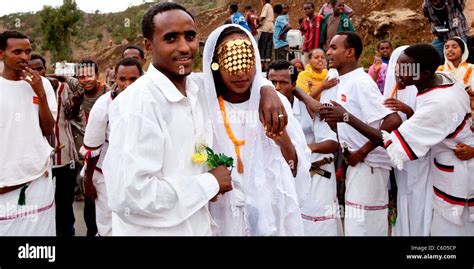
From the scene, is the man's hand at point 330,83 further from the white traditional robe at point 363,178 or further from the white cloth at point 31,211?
the white cloth at point 31,211

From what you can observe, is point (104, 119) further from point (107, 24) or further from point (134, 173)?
point (107, 24)

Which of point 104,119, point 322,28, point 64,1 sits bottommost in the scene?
point 104,119

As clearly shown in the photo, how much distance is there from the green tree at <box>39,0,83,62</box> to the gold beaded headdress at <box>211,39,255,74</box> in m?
24.1

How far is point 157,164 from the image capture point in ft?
7.10

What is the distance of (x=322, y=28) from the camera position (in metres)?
10.3

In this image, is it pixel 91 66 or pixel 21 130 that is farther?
pixel 91 66

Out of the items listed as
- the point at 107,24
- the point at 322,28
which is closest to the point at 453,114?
the point at 322,28

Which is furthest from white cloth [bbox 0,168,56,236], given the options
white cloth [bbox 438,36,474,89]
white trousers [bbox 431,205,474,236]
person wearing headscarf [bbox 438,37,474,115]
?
person wearing headscarf [bbox 438,37,474,115]

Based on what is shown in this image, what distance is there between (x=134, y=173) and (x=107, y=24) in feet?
139

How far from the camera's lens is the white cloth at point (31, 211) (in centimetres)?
387

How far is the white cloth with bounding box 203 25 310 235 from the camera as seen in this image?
2.62m

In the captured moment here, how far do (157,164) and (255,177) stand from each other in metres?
0.68

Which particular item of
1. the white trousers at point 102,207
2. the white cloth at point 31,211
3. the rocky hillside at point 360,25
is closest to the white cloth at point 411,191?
the white trousers at point 102,207

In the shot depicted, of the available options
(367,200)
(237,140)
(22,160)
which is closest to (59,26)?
(22,160)
